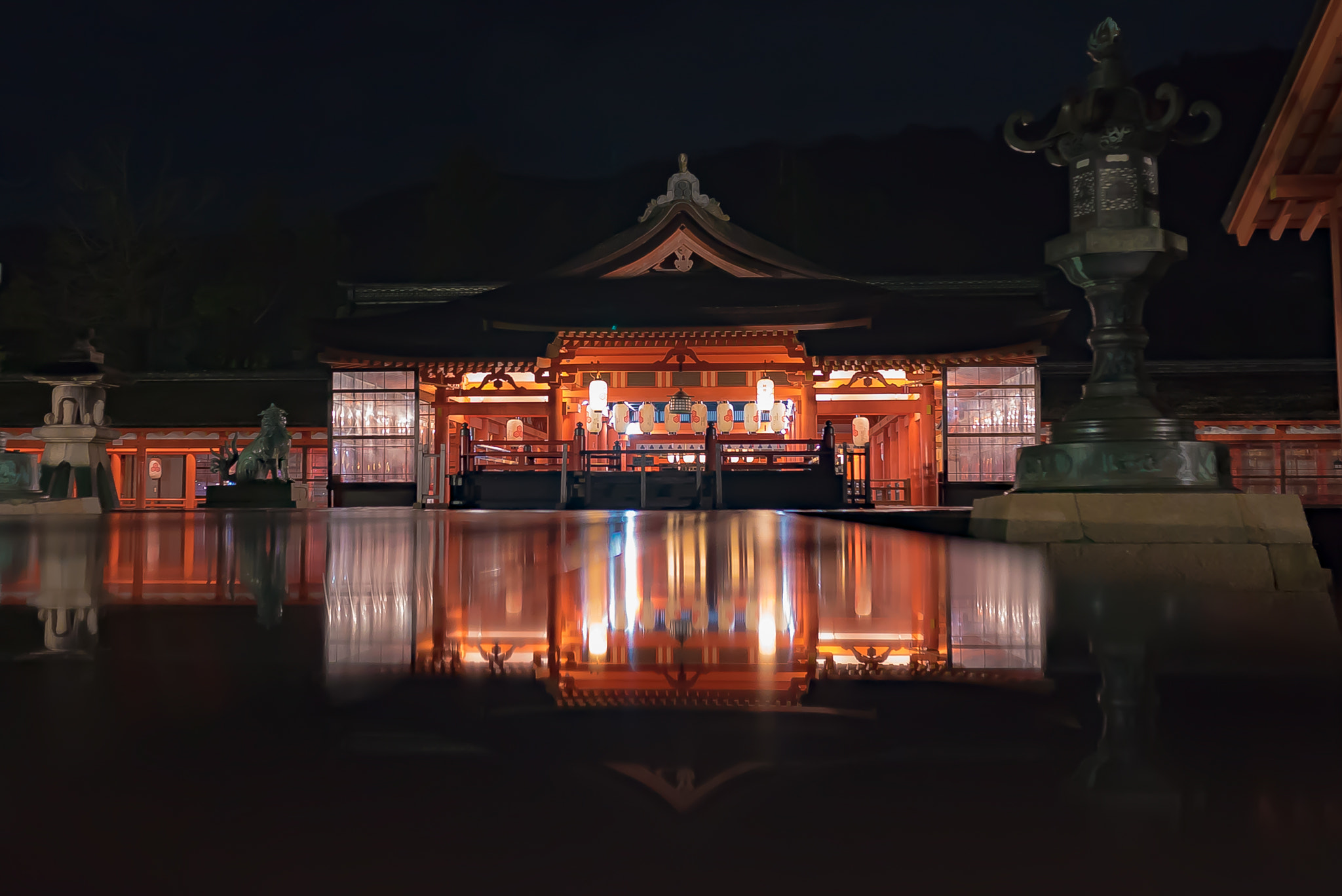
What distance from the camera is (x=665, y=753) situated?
46 centimetres

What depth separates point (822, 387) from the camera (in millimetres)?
16344

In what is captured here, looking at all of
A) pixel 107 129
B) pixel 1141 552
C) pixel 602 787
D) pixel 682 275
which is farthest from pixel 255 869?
pixel 107 129

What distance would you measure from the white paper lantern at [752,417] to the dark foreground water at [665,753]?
14104 mm

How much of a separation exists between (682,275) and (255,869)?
1517 cm

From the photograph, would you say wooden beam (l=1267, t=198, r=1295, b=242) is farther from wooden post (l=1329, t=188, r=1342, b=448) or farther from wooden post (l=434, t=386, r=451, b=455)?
wooden post (l=434, t=386, r=451, b=455)

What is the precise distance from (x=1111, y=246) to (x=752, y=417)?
35.6ft

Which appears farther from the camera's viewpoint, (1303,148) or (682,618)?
(1303,148)

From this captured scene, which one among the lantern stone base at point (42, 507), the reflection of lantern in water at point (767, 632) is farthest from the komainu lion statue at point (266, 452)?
the reflection of lantern in water at point (767, 632)

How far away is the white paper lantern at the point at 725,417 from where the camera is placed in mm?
15375

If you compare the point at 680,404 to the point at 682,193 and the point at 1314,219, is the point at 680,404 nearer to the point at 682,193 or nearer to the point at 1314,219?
the point at 682,193

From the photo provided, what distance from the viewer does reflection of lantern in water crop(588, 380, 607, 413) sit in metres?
14.6

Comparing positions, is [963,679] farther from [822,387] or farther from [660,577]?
[822,387]

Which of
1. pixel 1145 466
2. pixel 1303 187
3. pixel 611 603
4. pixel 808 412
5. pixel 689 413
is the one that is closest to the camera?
pixel 611 603

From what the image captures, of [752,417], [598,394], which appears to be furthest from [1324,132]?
[598,394]
